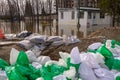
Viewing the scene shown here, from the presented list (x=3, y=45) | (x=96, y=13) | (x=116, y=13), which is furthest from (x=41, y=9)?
(x=3, y=45)

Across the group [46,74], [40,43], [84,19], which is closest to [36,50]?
[40,43]

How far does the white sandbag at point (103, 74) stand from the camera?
8.57ft

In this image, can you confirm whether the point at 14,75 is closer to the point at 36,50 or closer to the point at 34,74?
the point at 34,74

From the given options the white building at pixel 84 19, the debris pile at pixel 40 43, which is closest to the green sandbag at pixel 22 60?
the debris pile at pixel 40 43

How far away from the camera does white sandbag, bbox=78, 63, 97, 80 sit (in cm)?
257

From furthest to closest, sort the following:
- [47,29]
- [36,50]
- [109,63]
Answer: [47,29], [36,50], [109,63]

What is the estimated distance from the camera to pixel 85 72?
259cm

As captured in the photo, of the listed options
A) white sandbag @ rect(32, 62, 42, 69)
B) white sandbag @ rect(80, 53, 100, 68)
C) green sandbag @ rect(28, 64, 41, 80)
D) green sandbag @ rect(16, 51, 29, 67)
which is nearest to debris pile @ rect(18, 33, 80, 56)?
white sandbag @ rect(32, 62, 42, 69)

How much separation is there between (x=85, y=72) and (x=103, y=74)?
21 cm

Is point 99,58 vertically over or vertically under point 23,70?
over

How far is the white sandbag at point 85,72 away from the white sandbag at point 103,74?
0.21 feet

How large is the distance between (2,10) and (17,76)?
4189 centimetres

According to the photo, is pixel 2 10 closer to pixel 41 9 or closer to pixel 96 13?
pixel 41 9

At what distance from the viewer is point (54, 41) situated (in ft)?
21.4
